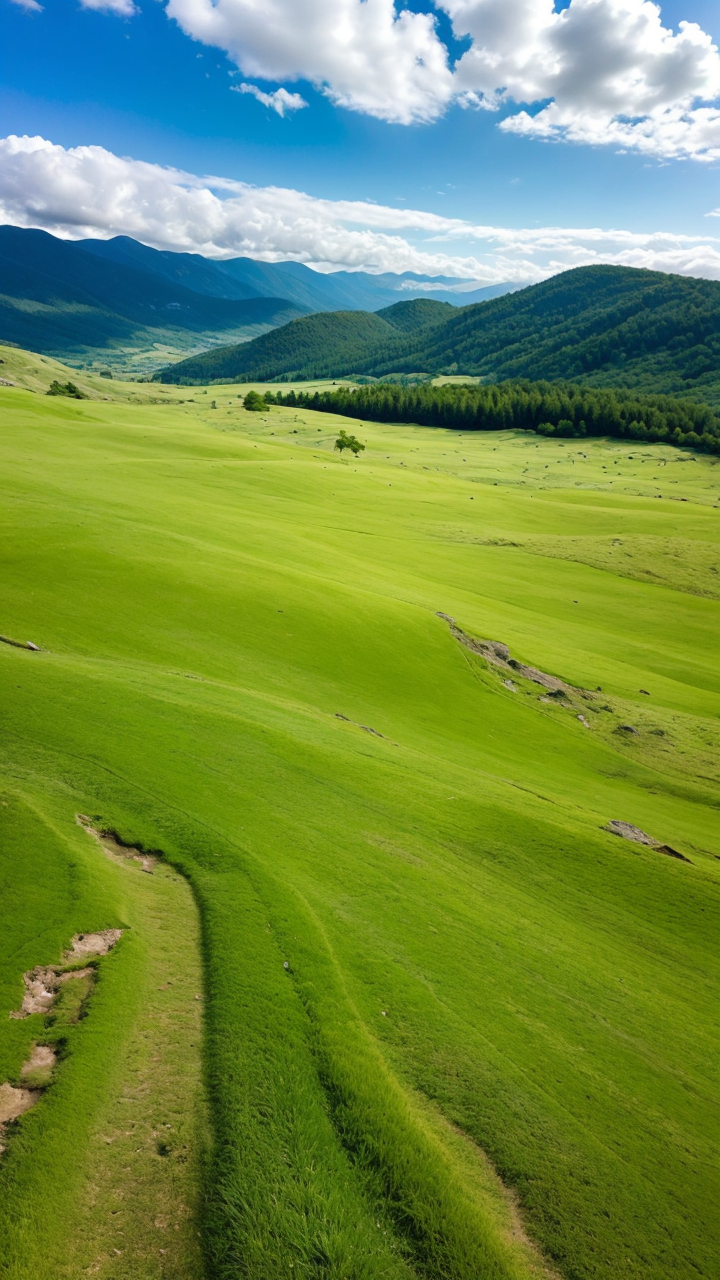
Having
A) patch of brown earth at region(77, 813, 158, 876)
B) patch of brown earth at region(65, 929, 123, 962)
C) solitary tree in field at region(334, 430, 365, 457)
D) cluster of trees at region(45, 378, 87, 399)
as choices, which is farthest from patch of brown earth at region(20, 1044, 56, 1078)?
cluster of trees at region(45, 378, 87, 399)

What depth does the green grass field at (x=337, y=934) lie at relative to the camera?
8820 mm

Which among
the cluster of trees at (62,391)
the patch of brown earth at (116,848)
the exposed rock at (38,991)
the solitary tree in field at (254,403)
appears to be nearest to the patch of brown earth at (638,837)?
the patch of brown earth at (116,848)

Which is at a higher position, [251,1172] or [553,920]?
[251,1172]

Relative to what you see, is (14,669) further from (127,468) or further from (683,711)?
(127,468)

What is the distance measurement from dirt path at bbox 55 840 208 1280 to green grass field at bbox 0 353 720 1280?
4 cm

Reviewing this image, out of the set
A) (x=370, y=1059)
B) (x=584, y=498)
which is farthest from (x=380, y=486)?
(x=370, y=1059)

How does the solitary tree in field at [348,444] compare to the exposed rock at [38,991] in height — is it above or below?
above

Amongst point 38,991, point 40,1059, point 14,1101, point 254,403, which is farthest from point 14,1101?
point 254,403

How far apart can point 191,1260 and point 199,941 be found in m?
5.79

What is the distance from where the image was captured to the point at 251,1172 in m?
8.86

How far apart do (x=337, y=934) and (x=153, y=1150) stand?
594cm

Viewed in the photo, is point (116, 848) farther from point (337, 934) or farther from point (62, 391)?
point (62, 391)

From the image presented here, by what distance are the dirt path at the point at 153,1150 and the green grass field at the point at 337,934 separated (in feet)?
0.14

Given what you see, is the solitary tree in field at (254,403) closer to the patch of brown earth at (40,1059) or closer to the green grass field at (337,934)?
the green grass field at (337,934)
